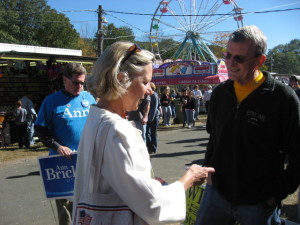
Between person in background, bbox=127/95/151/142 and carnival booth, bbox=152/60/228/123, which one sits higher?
carnival booth, bbox=152/60/228/123

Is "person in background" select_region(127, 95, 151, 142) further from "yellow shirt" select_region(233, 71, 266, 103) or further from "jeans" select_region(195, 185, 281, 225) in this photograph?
"yellow shirt" select_region(233, 71, 266, 103)

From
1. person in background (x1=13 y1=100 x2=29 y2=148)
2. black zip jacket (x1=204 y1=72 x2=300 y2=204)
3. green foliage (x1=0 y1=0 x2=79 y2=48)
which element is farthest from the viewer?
green foliage (x1=0 y1=0 x2=79 y2=48)

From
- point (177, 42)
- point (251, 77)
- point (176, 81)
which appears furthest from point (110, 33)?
point (251, 77)

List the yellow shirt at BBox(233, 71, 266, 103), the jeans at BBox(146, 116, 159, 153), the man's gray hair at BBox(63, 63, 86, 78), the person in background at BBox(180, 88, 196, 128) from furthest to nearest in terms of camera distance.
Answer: the person in background at BBox(180, 88, 196, 128), the jeans at BBox(146, 116, 159, 153), the man's gray hair at BBox(63, 63, 86, 78), the yellow shirt at BBox(233, 71, 266, 103)

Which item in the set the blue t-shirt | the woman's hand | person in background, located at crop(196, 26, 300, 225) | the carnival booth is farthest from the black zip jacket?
the carnival booth

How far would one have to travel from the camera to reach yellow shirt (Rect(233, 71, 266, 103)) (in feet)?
6.05

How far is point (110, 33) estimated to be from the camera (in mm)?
56469

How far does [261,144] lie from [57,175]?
72.6 inches

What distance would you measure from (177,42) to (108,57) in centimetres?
2980

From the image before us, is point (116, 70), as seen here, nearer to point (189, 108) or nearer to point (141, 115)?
point (141, 115)

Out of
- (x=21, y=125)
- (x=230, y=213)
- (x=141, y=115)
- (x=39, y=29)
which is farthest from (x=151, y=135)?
(x=39, y=29)

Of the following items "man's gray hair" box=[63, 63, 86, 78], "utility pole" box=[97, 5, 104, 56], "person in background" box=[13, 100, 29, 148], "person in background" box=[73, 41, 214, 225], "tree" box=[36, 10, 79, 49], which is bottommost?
"person in background" box=[13, 100, 29, 148]

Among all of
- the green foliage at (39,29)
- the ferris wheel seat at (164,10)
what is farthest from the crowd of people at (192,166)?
the green foliage at (39,29)

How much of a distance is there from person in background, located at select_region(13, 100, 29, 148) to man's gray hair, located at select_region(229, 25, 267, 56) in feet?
29.5
